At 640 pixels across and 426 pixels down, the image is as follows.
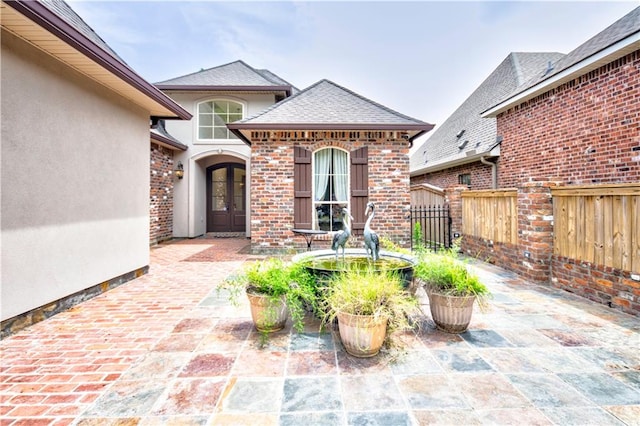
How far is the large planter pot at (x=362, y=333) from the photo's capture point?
7.87 feet

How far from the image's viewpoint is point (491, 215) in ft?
19.8

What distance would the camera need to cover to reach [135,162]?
518 centimetres

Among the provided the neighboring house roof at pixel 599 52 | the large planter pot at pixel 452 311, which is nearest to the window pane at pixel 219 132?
the neighboring house roof at pixel 599 52

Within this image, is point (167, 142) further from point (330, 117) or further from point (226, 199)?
point (330, 117)

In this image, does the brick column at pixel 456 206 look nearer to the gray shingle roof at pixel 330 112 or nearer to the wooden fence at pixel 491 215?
the wooden fence at pixel 491 215

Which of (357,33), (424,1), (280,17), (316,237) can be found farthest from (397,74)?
(316,237)

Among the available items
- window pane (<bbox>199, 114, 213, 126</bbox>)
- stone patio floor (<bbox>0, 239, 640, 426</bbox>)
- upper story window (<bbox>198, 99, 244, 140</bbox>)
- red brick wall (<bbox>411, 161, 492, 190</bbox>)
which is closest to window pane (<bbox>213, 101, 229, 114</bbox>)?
upper story window (<bbox>198, 99, 244, 140</bbox>)

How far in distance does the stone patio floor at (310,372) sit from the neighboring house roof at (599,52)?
443 cm

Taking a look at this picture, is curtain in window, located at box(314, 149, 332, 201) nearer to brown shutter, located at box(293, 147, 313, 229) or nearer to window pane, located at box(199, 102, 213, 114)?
brown shutter, located at box(293, 147, 313, 229)

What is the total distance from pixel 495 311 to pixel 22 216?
5.53 m

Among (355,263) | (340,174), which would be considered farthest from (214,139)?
(355,263)

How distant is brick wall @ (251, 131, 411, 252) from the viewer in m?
7.46

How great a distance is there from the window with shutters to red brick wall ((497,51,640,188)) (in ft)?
15.5

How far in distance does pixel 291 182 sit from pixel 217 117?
513 centimetres
